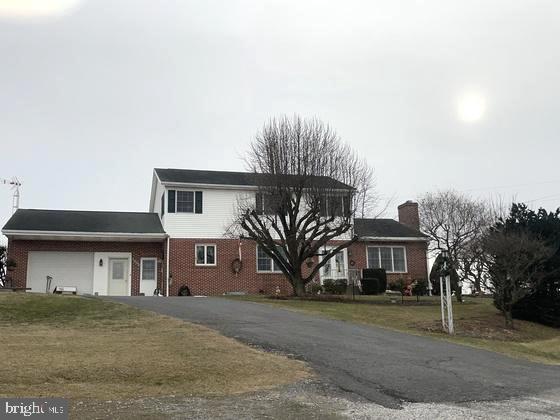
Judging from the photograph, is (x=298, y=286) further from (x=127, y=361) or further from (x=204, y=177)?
(x=127, y=361)

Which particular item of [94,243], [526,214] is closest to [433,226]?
[526,214]

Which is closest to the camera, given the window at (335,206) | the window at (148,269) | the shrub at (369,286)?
the window at (335,206)

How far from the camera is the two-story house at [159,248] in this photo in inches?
1078

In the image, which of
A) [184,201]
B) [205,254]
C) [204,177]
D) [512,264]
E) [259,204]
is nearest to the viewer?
[512,264]

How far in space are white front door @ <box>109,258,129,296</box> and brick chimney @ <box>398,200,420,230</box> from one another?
58.3 feet

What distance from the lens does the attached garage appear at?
27.0 metres

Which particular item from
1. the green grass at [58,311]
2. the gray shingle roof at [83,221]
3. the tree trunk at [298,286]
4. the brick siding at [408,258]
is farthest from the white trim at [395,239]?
the green grass at [58,311]

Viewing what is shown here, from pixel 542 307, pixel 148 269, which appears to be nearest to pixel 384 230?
pixel 542 307

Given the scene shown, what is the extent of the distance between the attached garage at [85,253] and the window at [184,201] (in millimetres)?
1415

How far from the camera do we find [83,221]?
29078mm

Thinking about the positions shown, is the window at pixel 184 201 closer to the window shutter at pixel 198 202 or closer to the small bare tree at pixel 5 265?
the window shutter at pixel 198 202

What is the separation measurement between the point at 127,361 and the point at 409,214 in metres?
29.4

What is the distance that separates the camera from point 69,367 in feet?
28.8

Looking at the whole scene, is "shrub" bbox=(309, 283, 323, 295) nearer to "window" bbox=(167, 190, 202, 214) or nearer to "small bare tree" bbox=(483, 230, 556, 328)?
"window" bbox=(167, 190, 202, 214)
